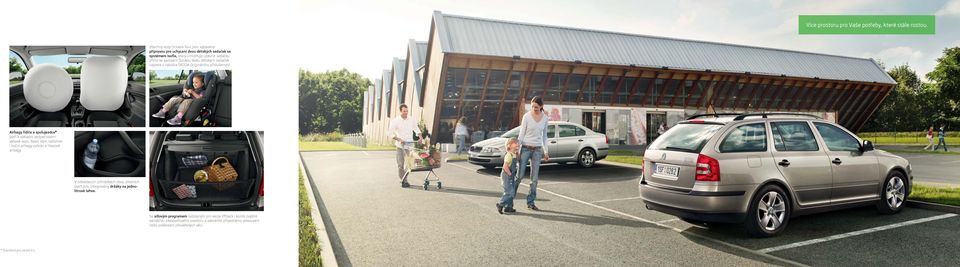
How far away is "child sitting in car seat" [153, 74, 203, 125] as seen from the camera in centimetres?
318

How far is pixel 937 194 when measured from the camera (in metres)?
5.68

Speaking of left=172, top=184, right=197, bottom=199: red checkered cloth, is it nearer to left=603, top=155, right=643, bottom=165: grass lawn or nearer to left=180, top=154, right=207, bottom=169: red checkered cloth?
left=180, top=154, right=207, bottom=169: red checkered cloth

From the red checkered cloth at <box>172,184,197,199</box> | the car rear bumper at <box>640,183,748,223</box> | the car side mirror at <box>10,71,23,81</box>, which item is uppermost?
the car side mirror at <box>10,71,23,81</box>

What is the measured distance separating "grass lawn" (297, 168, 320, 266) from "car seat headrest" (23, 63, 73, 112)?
2.00 m

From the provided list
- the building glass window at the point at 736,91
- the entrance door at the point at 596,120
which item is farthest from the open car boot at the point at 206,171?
the building glass window at the point at 736,91

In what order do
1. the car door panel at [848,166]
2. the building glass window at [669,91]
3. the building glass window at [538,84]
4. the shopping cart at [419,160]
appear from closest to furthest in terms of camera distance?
the car door panel at [848,166] < the shopping cart at [419,160] < the building glass window at [538,84] < the building glass window at [669,91]

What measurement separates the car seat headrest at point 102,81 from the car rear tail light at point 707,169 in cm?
477

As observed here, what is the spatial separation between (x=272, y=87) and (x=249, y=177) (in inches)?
26.3

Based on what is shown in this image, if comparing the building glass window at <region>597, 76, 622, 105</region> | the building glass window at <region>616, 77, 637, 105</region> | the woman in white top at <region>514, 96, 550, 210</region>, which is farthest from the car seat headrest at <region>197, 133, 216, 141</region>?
the building glass window at <region>616, 77, 637, 105</region>

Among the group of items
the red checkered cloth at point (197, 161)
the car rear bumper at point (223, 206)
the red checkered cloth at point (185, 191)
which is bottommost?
the car rear bumper at point (223, 206)

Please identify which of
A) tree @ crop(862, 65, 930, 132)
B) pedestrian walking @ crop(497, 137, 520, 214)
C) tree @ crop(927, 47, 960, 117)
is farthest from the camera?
tree @ crop(862, 65, 930, 132)

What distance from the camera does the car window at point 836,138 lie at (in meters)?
4.65

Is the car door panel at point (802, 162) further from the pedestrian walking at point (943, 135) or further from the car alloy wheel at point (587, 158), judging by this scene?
the car alloy wheel at point (587, 158)

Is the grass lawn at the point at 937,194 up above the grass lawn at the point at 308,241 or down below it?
above
